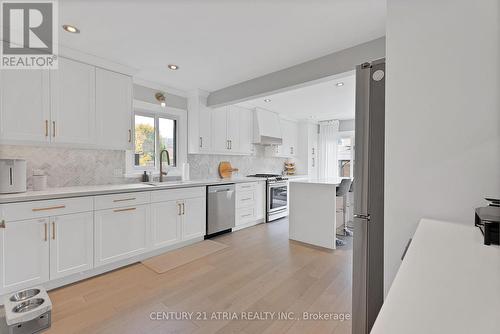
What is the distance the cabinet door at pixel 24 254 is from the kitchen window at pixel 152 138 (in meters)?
1.53

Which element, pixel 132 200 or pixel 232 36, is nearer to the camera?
pixel 232 36

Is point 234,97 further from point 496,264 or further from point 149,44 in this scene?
point 496,264

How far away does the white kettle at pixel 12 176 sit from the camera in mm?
2084

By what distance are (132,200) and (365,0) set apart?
9.90 feet

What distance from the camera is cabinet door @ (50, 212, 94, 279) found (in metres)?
2.20

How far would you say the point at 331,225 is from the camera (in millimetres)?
3279

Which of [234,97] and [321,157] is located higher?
[234,97]

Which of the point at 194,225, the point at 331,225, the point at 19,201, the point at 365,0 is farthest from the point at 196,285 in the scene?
the point at 365,0

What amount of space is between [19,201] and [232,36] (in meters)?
2.44

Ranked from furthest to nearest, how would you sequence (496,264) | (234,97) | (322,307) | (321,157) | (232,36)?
(321,157) < (234,97) < (232,36) < (322,307) < (496,264)

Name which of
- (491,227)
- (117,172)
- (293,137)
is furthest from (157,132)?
(293,137)

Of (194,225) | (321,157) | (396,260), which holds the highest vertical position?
(321,157)

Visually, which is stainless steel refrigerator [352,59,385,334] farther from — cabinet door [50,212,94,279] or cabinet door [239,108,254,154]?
cabinet door [239,108,254,154]

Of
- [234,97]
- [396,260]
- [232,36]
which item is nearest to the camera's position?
[396,260]
